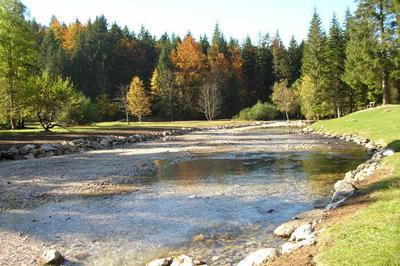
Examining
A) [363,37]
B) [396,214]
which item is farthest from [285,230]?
[363,37]

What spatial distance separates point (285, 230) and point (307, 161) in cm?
1457

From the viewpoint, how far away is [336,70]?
76.9 m

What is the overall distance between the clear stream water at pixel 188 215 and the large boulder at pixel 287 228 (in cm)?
24

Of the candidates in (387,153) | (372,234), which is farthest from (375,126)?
(372,234)

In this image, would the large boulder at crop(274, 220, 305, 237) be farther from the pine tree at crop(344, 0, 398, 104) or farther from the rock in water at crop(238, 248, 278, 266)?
the pine tree at crop(344, 0, 398, 104)

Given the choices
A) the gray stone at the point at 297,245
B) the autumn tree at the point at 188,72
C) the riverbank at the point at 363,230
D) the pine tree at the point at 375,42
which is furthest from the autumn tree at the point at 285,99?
the gray stone at the point at 297,245

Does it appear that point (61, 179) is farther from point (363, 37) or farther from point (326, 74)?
point (326, 74)

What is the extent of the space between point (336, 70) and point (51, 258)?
246 feet

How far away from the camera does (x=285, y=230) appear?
11.0 metres

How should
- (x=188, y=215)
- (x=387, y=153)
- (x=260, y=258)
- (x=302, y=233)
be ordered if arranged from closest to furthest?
1. (x=260, y=258)
2. (x=302, y=233)
3. (x=188, y=215)
4. (x=387, y=153)

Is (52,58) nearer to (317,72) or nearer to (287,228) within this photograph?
(317,72)

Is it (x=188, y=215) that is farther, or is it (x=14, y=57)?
(x=14, y=57)

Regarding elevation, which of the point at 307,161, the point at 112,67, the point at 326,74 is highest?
the point at 112,67

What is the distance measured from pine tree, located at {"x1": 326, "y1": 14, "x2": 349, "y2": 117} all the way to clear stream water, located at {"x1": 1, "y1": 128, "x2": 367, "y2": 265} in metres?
56.8
